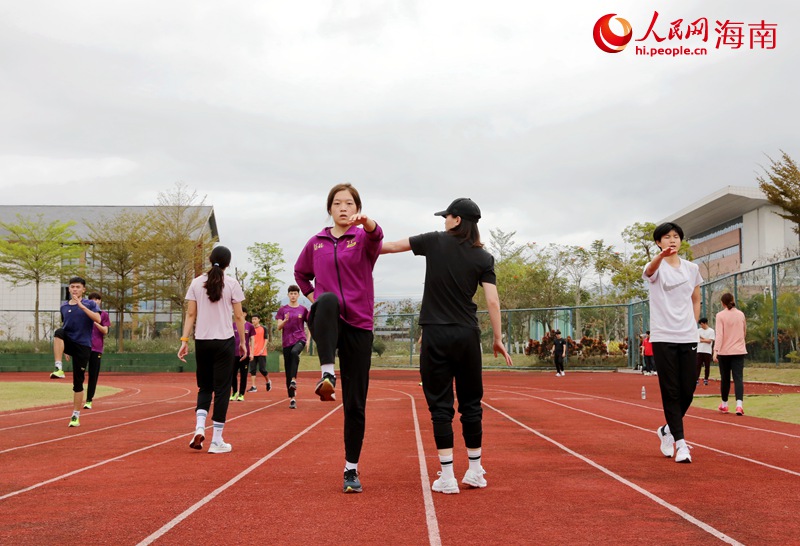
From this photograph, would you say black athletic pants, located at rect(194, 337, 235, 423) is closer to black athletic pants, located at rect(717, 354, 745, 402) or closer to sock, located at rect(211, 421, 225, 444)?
sock, located at rect(211, 421, 225, 444)

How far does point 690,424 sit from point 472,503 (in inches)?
251

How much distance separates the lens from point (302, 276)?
5367 millimetres

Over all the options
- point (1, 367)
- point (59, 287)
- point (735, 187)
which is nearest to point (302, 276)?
point (1, 367)

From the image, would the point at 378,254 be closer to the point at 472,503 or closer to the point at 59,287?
the point at 472,503

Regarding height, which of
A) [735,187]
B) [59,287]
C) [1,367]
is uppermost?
[735,187]

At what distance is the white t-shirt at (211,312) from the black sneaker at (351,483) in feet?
9.35

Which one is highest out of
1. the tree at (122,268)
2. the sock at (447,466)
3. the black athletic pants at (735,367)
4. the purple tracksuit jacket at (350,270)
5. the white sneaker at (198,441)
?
the tree at (122,268)

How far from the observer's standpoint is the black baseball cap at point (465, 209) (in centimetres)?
521

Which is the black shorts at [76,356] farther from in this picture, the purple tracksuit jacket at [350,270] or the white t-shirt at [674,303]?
the white t-shirt at [674,303]

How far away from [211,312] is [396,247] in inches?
119

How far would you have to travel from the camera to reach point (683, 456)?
6465 millimetres

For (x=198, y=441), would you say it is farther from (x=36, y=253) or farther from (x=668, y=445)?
(x=36, y=253)

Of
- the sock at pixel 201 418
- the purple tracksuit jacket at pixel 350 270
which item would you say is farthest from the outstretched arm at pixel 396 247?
the sock at pixel 201 418

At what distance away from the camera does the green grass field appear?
14576 millimetres
